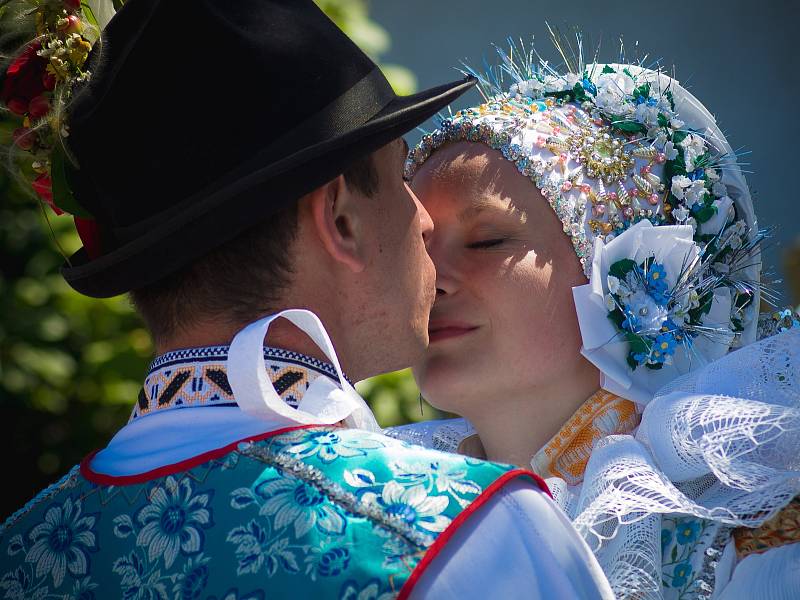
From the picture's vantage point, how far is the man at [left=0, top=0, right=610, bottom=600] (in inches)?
47.0

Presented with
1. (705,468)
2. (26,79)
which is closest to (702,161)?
(705,468)

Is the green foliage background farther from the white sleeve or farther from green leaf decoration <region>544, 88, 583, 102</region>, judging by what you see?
the white sleeve

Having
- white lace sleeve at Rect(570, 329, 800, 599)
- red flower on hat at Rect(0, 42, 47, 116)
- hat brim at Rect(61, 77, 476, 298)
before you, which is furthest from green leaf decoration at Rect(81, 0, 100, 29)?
white lace sleeve at Rect(570, 329, 800, 599)

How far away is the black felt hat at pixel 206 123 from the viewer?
54.0 inches

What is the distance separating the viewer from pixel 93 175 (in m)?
1.51

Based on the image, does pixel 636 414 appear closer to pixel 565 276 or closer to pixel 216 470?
pixel 565 276

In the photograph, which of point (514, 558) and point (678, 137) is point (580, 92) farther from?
point (514, 558)

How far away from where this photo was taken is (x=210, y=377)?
4.44 feet

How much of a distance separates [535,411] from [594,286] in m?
0.31

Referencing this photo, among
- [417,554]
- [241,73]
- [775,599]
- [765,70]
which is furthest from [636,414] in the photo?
[765,70]

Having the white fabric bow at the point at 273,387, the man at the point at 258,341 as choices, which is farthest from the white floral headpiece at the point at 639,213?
the white fabric bow at the point at 273,387

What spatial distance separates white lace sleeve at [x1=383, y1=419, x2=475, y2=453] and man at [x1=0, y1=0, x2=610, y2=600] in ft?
2.70

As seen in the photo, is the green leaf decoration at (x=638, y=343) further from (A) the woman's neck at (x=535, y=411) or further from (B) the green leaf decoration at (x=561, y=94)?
(B) the green leaf decoration at (x=561, y=94)

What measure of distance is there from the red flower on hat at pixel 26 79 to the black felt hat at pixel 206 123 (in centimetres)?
9
